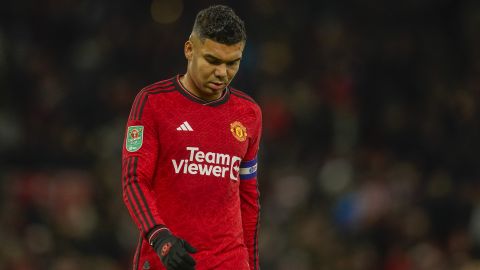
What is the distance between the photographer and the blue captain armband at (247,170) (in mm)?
5480

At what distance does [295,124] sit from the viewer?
14000mm

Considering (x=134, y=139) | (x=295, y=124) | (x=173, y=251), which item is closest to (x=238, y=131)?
(x=134, y=139)

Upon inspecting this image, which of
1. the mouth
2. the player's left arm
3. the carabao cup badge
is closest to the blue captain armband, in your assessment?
the player's left arm

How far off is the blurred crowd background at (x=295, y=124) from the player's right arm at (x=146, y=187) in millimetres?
6069

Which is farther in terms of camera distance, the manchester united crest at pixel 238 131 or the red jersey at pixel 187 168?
the manchester united crest at pixel 238 131

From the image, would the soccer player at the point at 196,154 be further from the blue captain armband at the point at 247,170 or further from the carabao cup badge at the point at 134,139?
the blue captain armband at the point at 247,170

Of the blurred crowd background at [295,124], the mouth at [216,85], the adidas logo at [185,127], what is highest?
the mouth at [216,85]

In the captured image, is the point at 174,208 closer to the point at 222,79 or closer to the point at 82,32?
the point at 222,79

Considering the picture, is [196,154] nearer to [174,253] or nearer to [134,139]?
[134,139]

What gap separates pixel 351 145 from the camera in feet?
44.4

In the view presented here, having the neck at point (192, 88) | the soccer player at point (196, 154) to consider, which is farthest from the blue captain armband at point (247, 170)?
the neck at point (192, 88)

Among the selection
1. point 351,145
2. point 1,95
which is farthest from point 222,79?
point 1,95

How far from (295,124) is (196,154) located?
29.2 feet

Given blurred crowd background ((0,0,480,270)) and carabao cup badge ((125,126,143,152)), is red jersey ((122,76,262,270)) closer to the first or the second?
carabao cup badge ((125,126,143,152))
